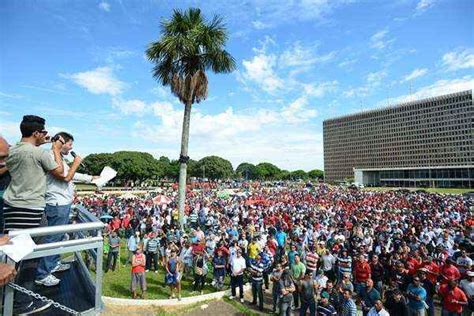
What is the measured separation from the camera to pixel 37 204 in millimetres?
3070

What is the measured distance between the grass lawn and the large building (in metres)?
115

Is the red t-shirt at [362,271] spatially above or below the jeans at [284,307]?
above

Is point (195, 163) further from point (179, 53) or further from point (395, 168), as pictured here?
point (179, 53)

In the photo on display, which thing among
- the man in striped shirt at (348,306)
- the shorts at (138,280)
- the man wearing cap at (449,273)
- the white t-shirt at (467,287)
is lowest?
the shorts at (138,280)

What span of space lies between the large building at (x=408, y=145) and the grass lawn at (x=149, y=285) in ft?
377

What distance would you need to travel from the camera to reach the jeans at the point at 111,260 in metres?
13.8

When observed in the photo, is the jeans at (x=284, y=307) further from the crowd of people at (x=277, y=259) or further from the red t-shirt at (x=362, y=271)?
the red t-shirt at (x=362, y=271)

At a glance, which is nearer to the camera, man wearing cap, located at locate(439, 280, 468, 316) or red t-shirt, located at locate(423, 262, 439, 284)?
man wearing cap, located at locate(439, 280, 468, 316)

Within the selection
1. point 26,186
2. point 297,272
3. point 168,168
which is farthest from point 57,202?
point 168,168

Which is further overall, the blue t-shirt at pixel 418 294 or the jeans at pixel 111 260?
the jeans at pixel 111 260

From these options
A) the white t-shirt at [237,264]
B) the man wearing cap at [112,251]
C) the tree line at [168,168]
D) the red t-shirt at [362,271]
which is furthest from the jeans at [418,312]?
the tree line at [168,168]

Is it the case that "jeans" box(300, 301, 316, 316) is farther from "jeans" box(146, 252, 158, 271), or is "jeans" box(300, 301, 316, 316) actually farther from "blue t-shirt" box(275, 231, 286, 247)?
"jeans" box(146, 252, 158, 271)

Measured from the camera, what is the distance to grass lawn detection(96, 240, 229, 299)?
38.2 feet

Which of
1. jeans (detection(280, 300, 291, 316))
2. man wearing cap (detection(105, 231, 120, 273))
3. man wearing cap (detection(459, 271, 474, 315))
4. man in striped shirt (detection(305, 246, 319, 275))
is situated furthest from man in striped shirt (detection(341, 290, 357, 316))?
man wearing cap (detection(105, 231, 120, 273))
